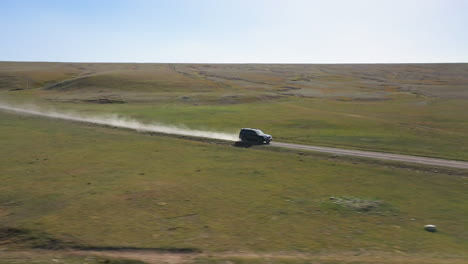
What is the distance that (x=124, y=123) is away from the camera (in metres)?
64.2

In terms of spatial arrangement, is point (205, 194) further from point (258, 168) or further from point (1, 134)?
point (1, 134)

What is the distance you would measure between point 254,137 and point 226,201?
23.6 meters

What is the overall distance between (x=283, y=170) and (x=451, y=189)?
13.2 metres

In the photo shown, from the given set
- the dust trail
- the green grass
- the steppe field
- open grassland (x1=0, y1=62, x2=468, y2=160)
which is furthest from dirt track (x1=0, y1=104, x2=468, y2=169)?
the green grass

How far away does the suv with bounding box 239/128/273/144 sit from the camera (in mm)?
46906

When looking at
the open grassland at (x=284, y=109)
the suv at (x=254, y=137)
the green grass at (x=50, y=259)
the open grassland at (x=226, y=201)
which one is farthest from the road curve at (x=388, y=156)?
the green grass at (x=50, y=259)

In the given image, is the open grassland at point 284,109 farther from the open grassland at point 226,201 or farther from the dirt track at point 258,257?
the dirt track at point 258,257

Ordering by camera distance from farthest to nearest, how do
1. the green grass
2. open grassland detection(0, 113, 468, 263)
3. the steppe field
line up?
open grassland detection(0, 113, 468, 263), the steppe field, the green grass

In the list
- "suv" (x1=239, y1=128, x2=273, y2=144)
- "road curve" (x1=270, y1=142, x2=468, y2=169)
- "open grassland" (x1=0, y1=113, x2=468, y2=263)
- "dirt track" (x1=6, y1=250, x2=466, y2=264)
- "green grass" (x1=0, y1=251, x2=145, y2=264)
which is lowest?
"green grass" (x1=0, y1=251, x2=145, y2=264)

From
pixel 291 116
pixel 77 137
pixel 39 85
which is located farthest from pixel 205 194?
pixel 39 85

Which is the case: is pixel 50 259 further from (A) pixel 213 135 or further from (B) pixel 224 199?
(A) pixel 213 135

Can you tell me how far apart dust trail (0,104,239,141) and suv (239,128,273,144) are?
2.13m

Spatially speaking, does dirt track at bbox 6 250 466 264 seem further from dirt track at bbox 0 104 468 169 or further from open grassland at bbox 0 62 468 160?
open grassland at bbox 0 62 468 160

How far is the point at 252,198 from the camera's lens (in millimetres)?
24938
